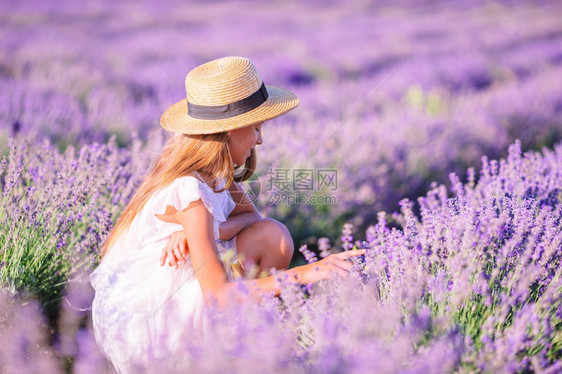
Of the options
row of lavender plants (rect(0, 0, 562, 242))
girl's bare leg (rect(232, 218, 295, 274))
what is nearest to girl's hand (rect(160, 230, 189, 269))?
girl's bare leg (rect(232, 218, 295, 274))

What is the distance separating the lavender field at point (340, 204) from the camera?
135 cm

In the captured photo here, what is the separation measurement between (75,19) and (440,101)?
10.7 meters

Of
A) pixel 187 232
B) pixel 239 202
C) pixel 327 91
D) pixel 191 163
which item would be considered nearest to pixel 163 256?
pixel 187 232

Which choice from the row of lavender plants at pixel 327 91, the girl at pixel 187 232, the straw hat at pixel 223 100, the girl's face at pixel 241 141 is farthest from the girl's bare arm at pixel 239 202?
the row of lavender plants at pixel 327 91

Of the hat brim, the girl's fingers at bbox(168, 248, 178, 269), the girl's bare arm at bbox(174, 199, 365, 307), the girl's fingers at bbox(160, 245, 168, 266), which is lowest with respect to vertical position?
the girl's fingers at bbox(160, 245, 168, 266)

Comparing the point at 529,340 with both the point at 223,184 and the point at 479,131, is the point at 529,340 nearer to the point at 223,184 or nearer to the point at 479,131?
the point at 223,184

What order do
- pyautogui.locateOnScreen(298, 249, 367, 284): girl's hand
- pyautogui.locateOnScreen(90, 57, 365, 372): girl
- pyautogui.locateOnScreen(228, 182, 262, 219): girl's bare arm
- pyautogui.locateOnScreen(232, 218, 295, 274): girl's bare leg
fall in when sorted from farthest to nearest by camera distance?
1. pyautogui.locateOnScreen(228, 182, 262, 219): girl's bare arm
2. pyautogui.locateOnScreen(232, 218, 295, 274): girl's bare leg
3. pyautogui.locateOnScreen(90, 57, 365, 372): girl
4. pyautogui.locateOnScreen(298, 249, 367, 284): girl's hand

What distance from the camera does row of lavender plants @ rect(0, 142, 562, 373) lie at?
123 cm

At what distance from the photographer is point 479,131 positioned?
15.5 feet

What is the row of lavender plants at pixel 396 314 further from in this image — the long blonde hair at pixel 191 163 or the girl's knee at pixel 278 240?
the girl's knee at pixel 278 240

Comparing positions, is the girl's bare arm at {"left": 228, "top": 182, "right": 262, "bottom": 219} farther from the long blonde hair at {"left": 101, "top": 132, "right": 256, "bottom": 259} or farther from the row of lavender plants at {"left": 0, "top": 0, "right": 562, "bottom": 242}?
the row of lavender plants at {"left": 0, "top": 0, "right": 562, "bottom": 242}

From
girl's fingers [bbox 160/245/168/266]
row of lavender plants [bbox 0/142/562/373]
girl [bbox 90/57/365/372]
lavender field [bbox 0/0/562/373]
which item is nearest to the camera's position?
row of lavender plants [bbox 0/142/562/373]

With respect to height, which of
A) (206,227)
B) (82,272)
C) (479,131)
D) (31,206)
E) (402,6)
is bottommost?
(402,6)

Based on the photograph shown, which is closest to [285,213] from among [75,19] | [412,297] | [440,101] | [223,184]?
[223,184]
